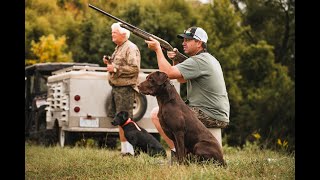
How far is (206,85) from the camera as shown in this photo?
27.2 feet

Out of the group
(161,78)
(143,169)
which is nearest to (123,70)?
(161,78)

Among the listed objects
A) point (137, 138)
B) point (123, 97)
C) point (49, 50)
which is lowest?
point (137, 138)

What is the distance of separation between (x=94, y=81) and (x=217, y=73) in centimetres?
604

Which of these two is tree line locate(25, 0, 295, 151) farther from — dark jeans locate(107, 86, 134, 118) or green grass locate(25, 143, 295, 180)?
green grass locate(25, 143, 295, 180)

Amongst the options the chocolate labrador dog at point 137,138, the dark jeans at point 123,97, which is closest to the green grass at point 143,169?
the chocolate labrador dog at point 137,138

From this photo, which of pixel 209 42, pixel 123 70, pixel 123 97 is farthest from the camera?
pixel 209 42

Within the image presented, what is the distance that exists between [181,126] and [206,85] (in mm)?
637

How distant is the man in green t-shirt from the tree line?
1168 centimetres

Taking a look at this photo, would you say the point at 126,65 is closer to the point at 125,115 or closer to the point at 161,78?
the point at 125,115

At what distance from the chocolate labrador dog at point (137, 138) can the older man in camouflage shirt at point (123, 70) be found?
14 cm

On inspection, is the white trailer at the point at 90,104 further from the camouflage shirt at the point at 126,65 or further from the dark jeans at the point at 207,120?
the dark jeans at the point at 207,120

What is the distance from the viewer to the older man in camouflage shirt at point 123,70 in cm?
1113
